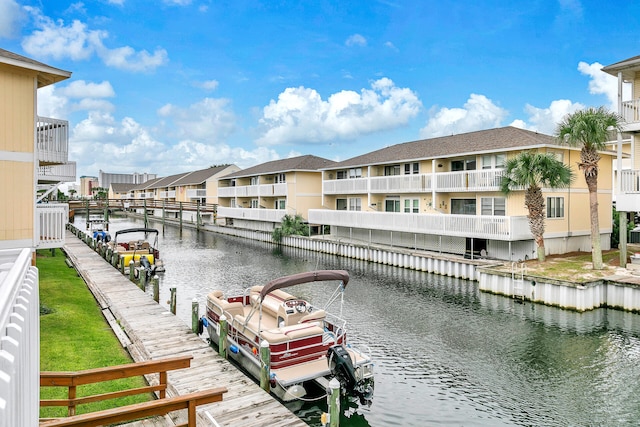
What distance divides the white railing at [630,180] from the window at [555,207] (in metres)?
5.78

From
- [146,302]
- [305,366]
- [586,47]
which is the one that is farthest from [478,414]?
[586,47]

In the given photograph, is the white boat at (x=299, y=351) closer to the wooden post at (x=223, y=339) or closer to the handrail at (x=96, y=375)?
the wooden post at (x=223, y=339)

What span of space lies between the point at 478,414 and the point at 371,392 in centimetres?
290

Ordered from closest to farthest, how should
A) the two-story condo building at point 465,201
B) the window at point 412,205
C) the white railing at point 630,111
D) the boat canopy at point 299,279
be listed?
the boat canopy at point 299,279, the white railing at point 630,111, the two-story condo building at point 465,201, the window at point 412,205

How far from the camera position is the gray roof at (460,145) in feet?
89.3

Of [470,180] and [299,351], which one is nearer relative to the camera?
[299,351]

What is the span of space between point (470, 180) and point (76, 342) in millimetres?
24814

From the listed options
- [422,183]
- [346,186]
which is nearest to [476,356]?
[422,183]

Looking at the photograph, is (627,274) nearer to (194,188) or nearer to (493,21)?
(493,21)

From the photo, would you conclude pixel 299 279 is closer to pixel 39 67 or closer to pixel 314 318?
pixel 314 318

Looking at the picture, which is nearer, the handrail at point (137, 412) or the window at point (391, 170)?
the handrail at point (137, 412)

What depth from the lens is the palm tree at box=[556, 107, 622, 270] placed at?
68.6 ft

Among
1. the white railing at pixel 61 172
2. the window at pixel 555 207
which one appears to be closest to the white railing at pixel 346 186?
the window at pixel 555 207

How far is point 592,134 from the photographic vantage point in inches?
823
